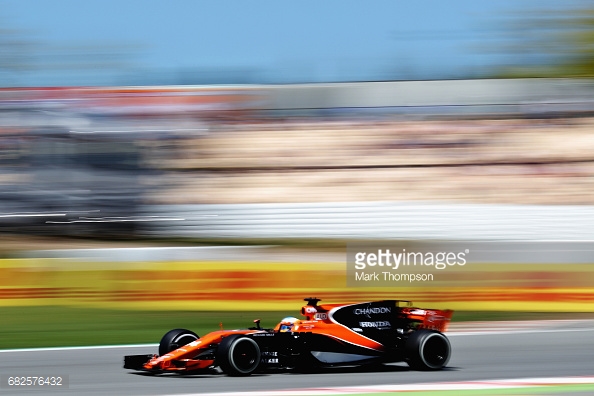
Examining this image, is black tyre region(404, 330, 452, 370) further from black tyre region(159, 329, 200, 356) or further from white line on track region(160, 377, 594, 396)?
black tyre region(159, 329, 200, 356)

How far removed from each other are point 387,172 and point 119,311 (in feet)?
32.3

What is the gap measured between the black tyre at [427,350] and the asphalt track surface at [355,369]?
7 cm

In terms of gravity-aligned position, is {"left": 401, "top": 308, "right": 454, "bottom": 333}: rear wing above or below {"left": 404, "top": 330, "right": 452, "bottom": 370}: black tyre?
above

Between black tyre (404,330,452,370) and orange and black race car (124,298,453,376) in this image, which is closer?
orange and black race car (124,298,453,376)

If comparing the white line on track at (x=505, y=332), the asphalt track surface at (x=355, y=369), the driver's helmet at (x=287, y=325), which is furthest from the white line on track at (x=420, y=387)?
the white line on track at (x=505, y=332)

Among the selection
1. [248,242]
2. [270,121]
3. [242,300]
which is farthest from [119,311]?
[270,121]

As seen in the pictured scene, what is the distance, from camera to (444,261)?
11.4m

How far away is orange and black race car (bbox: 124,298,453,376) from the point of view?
17.0 feet

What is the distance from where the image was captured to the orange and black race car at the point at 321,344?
518cm

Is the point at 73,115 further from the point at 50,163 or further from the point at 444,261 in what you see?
the point at 444,261
